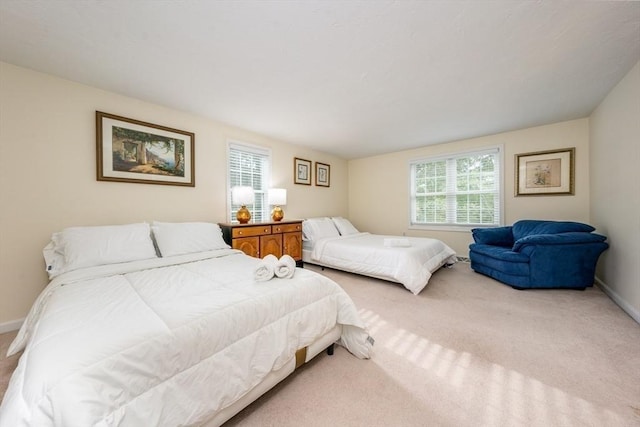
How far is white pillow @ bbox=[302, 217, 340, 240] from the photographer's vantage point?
4344 mm

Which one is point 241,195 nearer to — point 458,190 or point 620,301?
point 458,190

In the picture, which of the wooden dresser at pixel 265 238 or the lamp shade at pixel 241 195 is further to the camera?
the lamp shade at pixel 241 195

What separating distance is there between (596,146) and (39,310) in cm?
614

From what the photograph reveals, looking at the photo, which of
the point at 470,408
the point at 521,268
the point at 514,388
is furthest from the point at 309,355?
the point at 521,268

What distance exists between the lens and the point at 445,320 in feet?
7.69

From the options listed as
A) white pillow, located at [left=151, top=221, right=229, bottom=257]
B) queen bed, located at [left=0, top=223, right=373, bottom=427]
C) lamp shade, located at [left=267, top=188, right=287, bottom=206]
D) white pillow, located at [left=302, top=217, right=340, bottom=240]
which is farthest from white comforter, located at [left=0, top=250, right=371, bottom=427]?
white pillow, located at [left=302, top=217, right=340, bottom=240]

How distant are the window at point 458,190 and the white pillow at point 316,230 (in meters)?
2.01

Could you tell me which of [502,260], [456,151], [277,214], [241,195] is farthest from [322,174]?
[502,260]

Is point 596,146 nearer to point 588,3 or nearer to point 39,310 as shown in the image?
point 588,3

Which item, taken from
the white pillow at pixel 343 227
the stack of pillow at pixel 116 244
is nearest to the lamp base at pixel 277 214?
the white pillow at pixel 343 227

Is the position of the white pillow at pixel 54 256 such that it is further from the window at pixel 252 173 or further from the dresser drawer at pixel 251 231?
the window at pixel 252 173

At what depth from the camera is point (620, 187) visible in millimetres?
2604

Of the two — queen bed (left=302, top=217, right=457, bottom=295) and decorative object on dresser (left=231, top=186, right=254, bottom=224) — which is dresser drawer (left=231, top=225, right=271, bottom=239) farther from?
queen bed (left=302, top=217, right=457, bottom=295)

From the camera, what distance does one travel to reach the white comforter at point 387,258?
3067 millimetres
